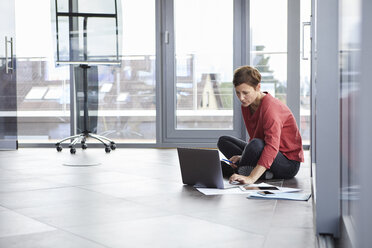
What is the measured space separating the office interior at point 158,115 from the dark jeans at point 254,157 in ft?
0.28

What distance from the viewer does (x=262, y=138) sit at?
2.87 m

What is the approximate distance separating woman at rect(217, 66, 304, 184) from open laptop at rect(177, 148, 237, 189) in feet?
0.38

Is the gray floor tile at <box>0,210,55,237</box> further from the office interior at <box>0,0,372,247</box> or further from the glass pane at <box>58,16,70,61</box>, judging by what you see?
the glass pane at <box>58,16,70,61</box>

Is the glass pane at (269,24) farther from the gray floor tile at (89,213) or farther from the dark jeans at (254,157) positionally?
the gray floor tile at (89,213)

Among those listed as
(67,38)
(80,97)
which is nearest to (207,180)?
(67,38)

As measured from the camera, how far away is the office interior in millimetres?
1586

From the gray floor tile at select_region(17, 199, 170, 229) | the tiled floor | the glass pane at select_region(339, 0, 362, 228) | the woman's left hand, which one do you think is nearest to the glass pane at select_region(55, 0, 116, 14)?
the tiled floor

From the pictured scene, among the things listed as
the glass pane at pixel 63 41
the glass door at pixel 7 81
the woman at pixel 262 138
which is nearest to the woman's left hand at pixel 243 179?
the woman at pixel 262 138

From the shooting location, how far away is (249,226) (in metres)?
1.78

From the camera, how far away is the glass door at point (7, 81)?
17.7 ft

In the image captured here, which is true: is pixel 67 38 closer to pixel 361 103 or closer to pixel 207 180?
pixel 207 180

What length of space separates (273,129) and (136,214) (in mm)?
966

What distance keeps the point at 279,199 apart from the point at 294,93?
10.6 feet

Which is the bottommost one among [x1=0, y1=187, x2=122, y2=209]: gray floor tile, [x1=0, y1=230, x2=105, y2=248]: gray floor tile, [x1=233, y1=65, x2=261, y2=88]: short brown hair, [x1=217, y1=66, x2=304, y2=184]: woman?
[x1=0, y1=187, x2=122, y2=209]: gray floor tile
